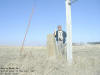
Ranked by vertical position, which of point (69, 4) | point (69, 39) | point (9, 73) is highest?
point (69, 4)

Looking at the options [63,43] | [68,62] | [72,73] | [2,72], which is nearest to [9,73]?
[2,72]

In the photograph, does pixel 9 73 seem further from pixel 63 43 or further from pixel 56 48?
pixel 63 43

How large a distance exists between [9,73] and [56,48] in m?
2.84

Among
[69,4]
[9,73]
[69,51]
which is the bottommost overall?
[9,73]

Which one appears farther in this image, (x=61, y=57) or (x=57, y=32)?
(x=57, y=32)

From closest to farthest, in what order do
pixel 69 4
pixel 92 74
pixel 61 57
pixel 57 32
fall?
pixel 92 74 < pixel 69 4 < pixel 61 57 < pixel 57 32

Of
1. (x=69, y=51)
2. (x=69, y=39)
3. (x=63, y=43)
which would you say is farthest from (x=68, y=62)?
(x=63, y=43)

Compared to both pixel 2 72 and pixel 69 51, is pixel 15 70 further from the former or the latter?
pixel 69 51

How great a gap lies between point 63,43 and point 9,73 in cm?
337

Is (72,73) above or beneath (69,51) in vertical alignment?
beneath

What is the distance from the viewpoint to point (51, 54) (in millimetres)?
7922

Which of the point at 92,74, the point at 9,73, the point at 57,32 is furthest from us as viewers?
the point at 57,32

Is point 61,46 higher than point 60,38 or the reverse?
the reverse

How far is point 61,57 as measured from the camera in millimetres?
7812
